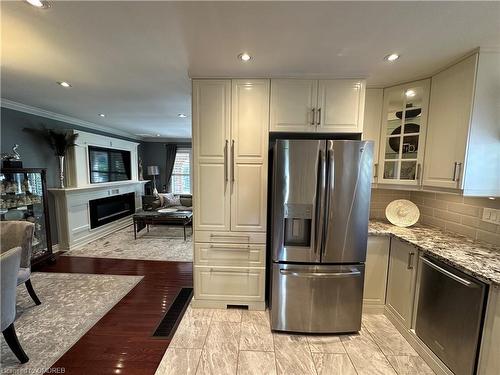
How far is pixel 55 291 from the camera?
2742mm

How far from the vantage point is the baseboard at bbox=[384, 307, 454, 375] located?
5.42ft

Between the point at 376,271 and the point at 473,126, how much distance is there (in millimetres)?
1521

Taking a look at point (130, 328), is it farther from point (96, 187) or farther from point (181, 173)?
point (181, 173)

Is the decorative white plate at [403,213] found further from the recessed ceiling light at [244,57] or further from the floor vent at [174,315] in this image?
the floor vent at [174,315]

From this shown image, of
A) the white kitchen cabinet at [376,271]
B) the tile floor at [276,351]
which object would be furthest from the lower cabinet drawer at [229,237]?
the white kitchen cabinet at [376,271]

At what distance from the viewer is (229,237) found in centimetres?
236

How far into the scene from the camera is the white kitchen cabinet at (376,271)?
226 centimetres

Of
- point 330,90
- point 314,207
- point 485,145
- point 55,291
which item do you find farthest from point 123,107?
point 485,145

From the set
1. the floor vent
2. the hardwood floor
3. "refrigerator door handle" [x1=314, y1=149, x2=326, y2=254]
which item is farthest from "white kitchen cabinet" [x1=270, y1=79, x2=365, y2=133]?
the hardwood floor

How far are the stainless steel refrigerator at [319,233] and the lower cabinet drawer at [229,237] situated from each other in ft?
1.00

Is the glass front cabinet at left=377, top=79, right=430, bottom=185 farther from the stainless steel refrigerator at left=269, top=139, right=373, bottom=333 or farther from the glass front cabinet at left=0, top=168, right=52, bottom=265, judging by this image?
the glass front cabinet at left=0, top=168, right=52, bottom=265

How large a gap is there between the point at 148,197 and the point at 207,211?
172 inches

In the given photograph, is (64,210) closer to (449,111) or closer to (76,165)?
(76,165)

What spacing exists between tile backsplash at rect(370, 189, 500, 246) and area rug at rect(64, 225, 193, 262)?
302 centimetres
